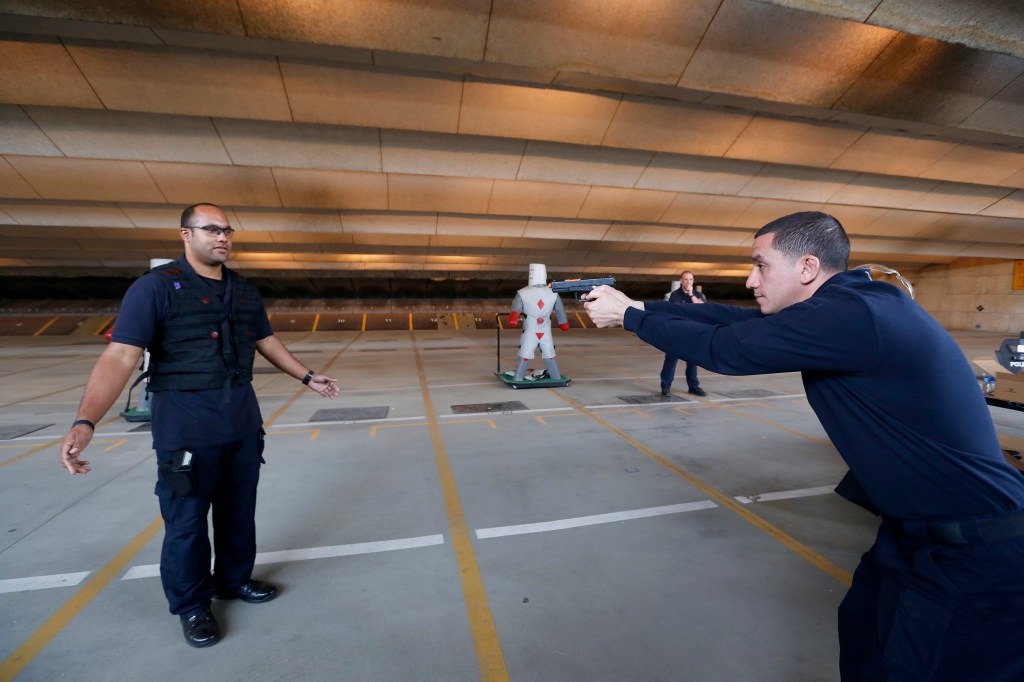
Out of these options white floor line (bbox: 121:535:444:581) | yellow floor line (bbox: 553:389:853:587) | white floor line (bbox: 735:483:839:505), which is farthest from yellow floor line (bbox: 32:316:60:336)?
white floor line (bbox: 735:483:839:505)

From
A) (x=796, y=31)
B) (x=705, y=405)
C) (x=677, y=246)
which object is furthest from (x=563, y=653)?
(x=677, y=246)

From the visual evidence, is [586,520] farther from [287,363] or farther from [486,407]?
[486,407]

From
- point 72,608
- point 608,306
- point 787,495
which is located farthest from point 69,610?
point 787,495

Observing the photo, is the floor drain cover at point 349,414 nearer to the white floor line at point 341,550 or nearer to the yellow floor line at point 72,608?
the yellow floor line at point 72,608

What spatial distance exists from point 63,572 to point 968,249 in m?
24.2

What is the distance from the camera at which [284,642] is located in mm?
2184

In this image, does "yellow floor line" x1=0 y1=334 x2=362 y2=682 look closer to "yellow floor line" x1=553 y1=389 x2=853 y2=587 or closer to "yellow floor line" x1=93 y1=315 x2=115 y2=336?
"yellow floor line" x1=553 y1=389 x2=853 y2=587

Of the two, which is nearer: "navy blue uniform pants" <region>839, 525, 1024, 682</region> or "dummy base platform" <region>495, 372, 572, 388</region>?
"navy blue uniform pants" <region>839, 525, 1024, 682</region>

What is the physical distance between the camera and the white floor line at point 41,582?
2561 millimetres

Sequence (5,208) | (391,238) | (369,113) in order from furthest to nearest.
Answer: (391,238)
(5,208)
(369,113)

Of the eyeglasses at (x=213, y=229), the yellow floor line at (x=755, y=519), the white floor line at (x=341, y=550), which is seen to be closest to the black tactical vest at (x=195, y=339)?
the eyeglasses at (x=213, y=229)

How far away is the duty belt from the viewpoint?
1.18 metres

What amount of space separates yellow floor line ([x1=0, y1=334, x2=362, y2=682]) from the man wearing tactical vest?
2.13 ft

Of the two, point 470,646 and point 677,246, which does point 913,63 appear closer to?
point 470,646
